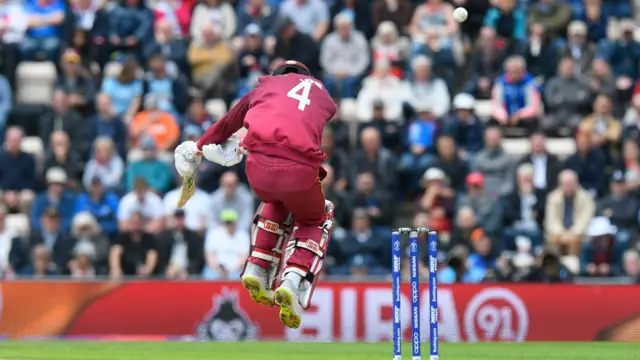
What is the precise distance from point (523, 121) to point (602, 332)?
4998 millimetres

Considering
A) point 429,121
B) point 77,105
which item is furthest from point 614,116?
point 77,105

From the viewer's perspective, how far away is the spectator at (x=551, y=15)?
24516mm

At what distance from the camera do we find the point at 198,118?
2303 cm

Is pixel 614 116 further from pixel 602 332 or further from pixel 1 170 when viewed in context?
pixel 1 170

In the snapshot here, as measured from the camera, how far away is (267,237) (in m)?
13.2

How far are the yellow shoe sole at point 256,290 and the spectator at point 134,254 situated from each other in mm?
7861

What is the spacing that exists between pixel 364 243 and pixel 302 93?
827cm

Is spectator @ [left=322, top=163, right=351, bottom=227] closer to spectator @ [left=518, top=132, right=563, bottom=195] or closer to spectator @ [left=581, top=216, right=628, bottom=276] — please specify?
spectator @ [left=518, top=132, right=563, bottom=195]

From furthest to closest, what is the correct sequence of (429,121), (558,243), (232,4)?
(232,4)
(429,121)
(558,243)

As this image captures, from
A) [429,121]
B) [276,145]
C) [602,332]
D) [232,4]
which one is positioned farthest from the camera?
[232,4]

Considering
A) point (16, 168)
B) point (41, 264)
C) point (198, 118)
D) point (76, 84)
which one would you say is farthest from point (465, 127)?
point (16, 168)

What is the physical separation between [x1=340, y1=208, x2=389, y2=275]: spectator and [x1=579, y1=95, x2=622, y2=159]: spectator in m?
3.69

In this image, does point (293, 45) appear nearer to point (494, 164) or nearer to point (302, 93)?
point (494, 164)

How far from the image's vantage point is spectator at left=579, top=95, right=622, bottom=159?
22188 mm
